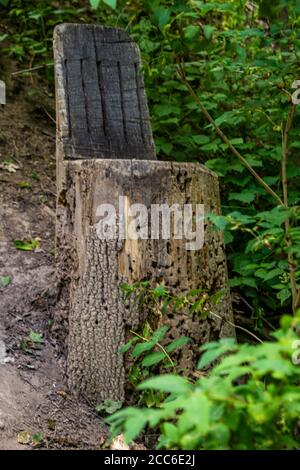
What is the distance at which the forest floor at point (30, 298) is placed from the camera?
3.49m

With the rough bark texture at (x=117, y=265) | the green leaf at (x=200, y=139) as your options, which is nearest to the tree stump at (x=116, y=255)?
the rough bark texture at (x=117, y=265)

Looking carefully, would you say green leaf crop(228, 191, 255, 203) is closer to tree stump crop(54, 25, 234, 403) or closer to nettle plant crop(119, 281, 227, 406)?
tree stump crop(54, 25, 234, 403)

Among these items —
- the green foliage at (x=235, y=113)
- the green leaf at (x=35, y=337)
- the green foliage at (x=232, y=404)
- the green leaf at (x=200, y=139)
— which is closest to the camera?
the green foliage at (x=232, y=404)

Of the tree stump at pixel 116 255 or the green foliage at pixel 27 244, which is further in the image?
the green foliage at pixel 27 244

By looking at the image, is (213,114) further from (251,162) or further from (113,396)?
(113,396)

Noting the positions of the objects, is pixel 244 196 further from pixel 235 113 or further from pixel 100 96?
pixel 100 96

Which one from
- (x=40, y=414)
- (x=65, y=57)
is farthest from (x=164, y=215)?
(x=65, y=57)

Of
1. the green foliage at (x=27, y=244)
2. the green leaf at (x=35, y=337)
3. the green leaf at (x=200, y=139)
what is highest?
the green leaf at (x=200, y=139)

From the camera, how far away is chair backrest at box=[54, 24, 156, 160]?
4277mm

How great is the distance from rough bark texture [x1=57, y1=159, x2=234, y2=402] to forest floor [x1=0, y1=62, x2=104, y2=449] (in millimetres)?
202

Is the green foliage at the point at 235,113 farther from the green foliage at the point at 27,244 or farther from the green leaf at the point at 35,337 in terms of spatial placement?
the green leaf at the point at 35,337

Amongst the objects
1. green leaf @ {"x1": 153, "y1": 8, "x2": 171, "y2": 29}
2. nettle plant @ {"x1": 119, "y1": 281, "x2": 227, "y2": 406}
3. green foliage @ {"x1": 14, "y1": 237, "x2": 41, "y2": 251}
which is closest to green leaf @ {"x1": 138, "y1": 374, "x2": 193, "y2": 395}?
nettle plant @ {"x1": 119, "y1": 281, "x2": 227, "y2": 406}

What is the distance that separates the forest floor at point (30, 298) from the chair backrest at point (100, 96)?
34.5 inches

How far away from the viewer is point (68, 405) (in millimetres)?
3705
